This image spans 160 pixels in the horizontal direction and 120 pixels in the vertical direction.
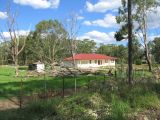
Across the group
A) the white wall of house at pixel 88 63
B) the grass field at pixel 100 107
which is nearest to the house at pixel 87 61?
the white wall of house at pixel 88 63

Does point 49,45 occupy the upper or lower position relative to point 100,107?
upper

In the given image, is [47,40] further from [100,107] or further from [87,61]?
[100,107]

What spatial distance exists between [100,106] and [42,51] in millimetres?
77532

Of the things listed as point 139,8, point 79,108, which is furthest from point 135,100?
point 139,8

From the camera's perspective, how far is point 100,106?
34.0 feet

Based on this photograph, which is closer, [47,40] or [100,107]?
[100,107]

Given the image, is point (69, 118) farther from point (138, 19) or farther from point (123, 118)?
point (138, 19)

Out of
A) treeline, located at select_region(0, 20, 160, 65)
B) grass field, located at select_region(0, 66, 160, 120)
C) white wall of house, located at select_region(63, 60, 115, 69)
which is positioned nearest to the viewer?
grass field, located at select_region(0, 66, 160, 120)

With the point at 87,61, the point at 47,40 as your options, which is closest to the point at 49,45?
the point at 47,40

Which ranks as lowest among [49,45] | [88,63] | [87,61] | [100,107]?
[100,107]

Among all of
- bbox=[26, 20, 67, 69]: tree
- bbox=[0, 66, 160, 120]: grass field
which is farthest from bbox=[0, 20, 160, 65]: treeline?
bbox=[0, 66, 160, 120]: grass field

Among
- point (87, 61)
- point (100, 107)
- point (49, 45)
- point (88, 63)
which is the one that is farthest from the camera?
point (88, 63)

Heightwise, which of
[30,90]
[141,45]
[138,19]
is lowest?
[30,90]

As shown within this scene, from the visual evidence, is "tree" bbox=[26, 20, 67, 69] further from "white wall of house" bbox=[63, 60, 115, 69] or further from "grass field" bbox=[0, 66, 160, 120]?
"grass field" bbox=[0, 66, 160, 120]
